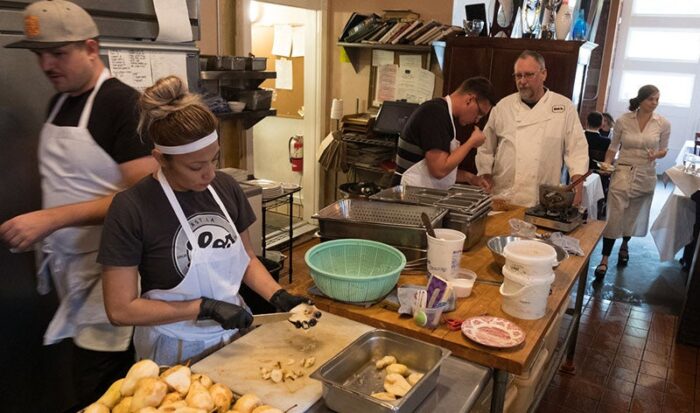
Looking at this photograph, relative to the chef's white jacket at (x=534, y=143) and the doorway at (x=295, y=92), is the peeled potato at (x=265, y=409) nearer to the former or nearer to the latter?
the chef's white jacket at (x=534, y=143)

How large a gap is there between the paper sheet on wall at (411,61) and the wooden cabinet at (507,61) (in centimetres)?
37

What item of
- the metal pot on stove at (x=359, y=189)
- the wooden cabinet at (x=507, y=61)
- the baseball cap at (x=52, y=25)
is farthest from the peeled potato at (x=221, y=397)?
the wooden cabinet at (x=507, y=61)

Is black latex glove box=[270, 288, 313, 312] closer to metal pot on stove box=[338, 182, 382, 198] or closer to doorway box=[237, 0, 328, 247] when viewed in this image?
metal pot on stove box=[338, 182, 382, 198]

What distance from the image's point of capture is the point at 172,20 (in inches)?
88.6

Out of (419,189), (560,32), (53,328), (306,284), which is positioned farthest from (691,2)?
(53,328)

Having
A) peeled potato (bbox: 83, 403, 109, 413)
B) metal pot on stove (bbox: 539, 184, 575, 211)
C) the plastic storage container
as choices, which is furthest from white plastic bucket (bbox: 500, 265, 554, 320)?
the plastic storage container

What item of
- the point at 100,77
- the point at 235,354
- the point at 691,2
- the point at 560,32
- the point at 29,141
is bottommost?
the point at 235,354

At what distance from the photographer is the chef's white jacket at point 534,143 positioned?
10.5ft

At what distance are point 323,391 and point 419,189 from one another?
1.41m

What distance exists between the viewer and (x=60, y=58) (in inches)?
62.2

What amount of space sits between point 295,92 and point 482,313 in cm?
413

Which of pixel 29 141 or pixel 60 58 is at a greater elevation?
pixel 60 58

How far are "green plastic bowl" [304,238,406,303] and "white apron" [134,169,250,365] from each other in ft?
0.94

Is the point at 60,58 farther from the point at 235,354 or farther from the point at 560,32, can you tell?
the point at 560,32
